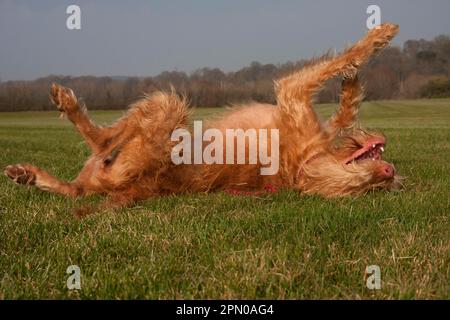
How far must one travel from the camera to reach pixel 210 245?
3012 millimetres

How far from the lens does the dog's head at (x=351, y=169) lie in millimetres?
4492

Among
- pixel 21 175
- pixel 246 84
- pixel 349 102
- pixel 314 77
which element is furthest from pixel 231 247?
pixel 246 84

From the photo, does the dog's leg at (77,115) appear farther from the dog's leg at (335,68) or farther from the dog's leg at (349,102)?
the dog's leg at (349,102)

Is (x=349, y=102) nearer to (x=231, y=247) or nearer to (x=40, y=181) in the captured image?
(x=231, y=247)

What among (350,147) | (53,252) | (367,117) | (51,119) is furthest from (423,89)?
(53,252)

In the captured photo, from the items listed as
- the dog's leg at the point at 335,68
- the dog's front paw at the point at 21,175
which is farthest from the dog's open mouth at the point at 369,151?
the dog's front paw at the point at 21,175

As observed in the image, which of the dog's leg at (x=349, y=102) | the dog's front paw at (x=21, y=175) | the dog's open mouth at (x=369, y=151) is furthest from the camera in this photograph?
the dog's leg at (x=349, y=102)

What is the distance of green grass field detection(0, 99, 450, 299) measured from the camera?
2.37 meters

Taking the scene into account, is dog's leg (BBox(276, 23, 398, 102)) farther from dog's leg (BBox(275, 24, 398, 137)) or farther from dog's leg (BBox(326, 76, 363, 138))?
dog's leg (BBox(326, 76, 363, 138))

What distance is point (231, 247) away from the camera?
2953 millimetres

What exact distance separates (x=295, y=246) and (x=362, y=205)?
4.19 feet

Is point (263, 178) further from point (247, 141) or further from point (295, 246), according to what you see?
point (295, 246)

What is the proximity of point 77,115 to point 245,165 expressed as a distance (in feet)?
5.45

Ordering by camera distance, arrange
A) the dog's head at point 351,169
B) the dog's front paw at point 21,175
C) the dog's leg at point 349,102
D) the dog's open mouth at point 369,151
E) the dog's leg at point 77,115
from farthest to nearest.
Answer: the dog's leg at point 349,102 < the dog's leg at point 77,115 < the dog's front paw at point 21,175 < the dog's open mouth at point 369,151 < the dog's head at point 351,169
